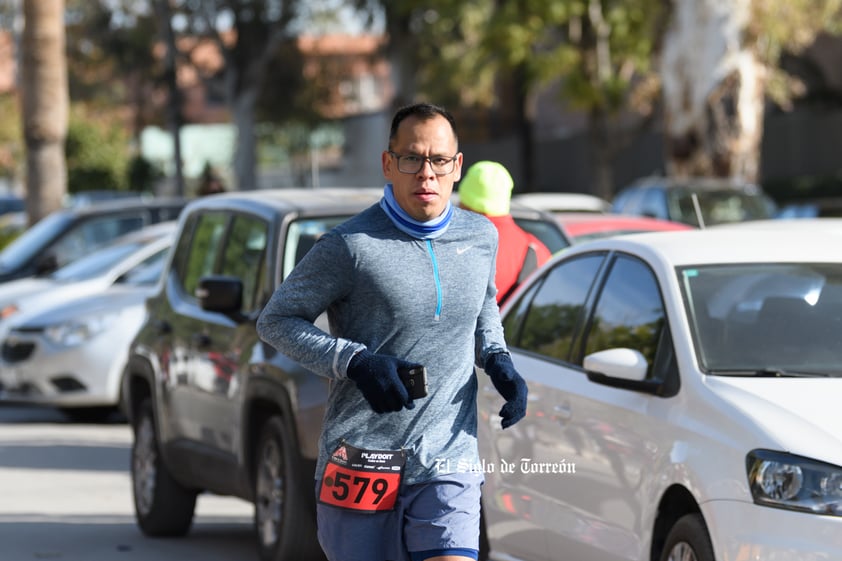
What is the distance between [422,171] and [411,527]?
0.92 metres

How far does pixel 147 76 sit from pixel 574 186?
13307mm

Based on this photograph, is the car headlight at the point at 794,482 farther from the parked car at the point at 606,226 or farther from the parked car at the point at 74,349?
the parked car at the point at 74,349

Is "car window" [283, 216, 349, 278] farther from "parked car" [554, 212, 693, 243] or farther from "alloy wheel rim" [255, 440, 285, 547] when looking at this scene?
"parked car" [554, 212, 693, 243]

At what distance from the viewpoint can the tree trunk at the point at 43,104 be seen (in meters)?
24.1

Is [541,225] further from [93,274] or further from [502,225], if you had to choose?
[93,274]

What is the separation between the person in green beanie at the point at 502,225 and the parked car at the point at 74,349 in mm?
6555

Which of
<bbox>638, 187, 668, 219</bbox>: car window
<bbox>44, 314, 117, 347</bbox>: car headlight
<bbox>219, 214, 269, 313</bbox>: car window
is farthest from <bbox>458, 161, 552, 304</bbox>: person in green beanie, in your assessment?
<bbox>638, 187, 668, 219</bbox>: car window

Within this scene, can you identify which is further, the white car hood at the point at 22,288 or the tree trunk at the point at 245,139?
the tree trunk at the point at 245,139

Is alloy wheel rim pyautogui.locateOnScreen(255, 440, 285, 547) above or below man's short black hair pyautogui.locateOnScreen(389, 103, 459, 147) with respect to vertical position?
below

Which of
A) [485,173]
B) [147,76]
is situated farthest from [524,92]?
[485,173]

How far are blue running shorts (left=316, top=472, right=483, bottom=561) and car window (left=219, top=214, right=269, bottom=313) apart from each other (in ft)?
12.3

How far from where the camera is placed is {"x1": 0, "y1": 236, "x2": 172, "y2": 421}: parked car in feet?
47.4

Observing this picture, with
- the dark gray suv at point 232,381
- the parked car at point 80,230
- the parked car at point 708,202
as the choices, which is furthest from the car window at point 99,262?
the parked car at point 708,202

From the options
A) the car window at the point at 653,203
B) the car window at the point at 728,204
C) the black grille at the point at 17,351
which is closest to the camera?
the black grille at the point at 17,351
